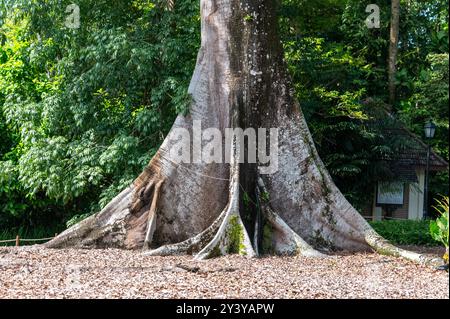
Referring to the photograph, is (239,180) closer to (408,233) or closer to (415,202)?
(408,233)

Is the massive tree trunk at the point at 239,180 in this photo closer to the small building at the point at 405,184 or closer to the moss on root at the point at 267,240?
the moss on root at the point at 267,240

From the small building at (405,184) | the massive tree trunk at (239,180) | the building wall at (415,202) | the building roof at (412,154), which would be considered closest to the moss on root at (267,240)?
the massive tree trunk at (239,180)

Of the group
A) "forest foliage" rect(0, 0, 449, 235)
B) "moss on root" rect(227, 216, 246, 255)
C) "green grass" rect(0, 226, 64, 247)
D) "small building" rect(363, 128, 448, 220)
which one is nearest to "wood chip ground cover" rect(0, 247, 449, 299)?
"moss on root" rect(227, 216, 246, 255)

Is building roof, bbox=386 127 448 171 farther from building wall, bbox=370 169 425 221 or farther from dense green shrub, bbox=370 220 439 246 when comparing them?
dense green shrub, bbox=370 220 439 246

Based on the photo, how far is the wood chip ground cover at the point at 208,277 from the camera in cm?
720

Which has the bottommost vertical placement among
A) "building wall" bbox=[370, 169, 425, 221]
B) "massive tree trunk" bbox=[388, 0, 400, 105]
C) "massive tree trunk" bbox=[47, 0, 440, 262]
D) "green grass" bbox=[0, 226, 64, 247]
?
"green grass" bbox=[0, 226, 64, 247]

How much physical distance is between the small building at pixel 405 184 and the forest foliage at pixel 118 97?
15.5 inches

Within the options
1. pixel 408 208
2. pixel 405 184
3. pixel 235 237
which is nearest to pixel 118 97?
pixel 235 237

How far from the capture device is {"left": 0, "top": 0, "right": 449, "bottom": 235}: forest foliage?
44.0 feet

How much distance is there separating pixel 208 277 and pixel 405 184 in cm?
1331

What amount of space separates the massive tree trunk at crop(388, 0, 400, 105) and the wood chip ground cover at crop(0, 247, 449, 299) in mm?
11505

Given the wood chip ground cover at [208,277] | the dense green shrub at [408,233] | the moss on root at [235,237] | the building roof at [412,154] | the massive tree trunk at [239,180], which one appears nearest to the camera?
the wood chip ground cover at [208,277]

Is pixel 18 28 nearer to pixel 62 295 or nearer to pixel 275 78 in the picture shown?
pixel 275 78

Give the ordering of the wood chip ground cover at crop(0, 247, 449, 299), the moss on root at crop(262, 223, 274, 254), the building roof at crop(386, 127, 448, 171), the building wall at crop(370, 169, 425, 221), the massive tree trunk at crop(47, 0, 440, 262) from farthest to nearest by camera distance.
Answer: the building wall at crop(370, 169, 425, 221) < the building roof at crop(386, 127, 448, 171) < the massive tree trunk at crop(47, 0, 440, 262) < the moss on root at crop(262, 223, 274, 254) < the wood chip ground cover at crop(0, 247, 449, 299)
